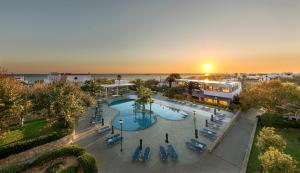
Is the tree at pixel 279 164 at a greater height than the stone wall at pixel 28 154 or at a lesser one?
greater

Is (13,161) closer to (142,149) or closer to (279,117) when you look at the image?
(142,149)

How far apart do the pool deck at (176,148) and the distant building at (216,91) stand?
1001 cm

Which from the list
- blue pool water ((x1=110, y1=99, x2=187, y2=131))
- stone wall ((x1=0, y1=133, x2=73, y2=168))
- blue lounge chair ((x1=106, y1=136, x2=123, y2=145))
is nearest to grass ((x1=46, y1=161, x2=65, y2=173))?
stone wall ((x1=0, y1=133, x2=73, y2=168))

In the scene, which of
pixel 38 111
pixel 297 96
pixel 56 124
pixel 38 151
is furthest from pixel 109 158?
pixel 297 96

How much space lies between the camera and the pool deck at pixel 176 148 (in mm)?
11664

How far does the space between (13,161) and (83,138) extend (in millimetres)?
5937

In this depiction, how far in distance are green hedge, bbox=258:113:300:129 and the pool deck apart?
6.53ft

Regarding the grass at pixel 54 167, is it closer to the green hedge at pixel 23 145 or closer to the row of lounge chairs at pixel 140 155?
the green hedge at pixel 23 145

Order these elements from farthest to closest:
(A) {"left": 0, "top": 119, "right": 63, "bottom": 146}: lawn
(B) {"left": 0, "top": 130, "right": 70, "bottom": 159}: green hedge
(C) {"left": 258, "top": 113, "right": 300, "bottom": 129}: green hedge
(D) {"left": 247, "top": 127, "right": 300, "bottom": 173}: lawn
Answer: (C) {"left": 258, "top": 113, "right": 300, "bottom": 129}: green hedge
(A) {"left": 0, "top": 119, "right": 63, "bottom": 146}: lawn
(D) {"left": 247, "top": 127, "right": 300, "bottom": 173}: lawn
(B) {"left": 0, "top": 130, "right": 70, "bottom": 159}: green hedge

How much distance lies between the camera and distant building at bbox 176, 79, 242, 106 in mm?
30125

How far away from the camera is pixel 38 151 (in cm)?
1284

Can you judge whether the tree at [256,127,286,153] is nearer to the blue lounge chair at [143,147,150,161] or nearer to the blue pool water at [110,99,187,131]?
the blue lounge chair at [143,147,150,161]

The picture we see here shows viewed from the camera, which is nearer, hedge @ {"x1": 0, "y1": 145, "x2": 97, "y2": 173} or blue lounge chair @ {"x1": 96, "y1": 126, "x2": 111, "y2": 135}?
hedge @ {"x1": 0, "y1": 145, "x2": 97, "y2": 173}

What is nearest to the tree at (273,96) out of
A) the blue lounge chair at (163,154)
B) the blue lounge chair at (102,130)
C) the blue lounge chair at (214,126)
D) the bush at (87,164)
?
the blue lounge chair at (214,126)
